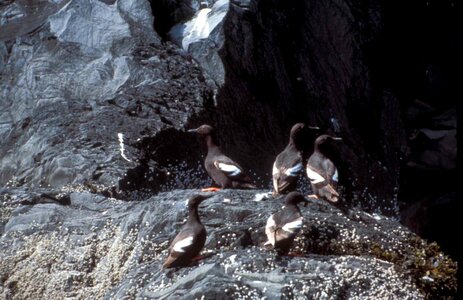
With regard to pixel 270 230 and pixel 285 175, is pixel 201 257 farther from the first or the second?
pixel 285 175

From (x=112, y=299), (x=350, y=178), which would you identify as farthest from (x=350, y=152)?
(x=112, y=299)

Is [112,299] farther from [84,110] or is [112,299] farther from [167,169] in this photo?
[84,110]

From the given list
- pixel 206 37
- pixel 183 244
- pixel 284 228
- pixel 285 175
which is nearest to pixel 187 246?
pixel 183 244

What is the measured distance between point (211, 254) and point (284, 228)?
62cm

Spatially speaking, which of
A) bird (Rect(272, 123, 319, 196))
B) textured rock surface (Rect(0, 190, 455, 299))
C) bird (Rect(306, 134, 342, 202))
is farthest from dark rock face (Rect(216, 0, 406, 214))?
bird (Rect(306, 134, 342, 202))

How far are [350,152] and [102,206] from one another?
6336mm

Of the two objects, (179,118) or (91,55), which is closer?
(179,118)

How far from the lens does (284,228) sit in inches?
256

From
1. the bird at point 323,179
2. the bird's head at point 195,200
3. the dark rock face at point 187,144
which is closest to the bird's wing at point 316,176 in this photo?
the bird at point 323,179

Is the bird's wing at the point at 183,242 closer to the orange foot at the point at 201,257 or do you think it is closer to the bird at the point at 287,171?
the orange foot at the point at 201,257

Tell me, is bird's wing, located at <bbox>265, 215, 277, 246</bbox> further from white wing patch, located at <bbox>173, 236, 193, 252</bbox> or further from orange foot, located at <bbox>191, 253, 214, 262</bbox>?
white wing patch, located at <bbox>173, 236, 193, 252</bbox>

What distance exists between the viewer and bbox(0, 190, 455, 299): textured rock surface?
6.33 m

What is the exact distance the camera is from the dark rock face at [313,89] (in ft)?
41.9

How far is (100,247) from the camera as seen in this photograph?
8.23 m
